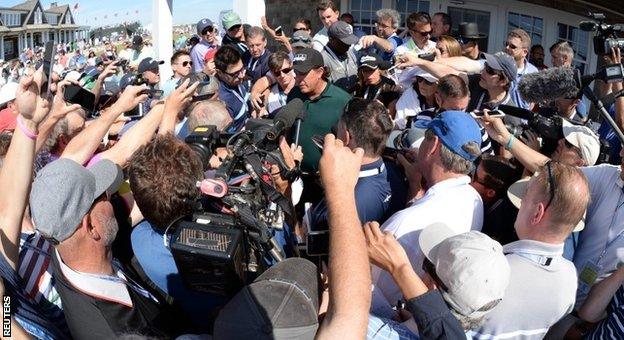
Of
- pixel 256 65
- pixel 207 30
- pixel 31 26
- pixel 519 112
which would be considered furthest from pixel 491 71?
pixel 31 26

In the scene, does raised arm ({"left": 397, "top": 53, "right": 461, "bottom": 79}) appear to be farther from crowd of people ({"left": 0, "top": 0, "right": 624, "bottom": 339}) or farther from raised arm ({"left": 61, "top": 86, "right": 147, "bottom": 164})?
raised arm ({"left": 61, "top": 86, "right": 147, "bottom": 164})

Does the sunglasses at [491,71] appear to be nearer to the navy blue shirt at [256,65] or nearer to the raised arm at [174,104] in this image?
the raised arm at [174,104]

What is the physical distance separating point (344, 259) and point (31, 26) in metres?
79.5

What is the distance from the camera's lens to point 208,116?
3.06 metres

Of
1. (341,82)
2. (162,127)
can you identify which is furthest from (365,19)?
(162,127)

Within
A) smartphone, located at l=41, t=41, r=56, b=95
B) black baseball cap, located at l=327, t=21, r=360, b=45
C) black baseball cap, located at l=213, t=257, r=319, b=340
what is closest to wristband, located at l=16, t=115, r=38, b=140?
smartphone, located at l=41, t=41, r=56, b=95

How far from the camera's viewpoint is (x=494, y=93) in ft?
12.9

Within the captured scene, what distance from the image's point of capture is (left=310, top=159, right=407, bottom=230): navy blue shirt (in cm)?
261

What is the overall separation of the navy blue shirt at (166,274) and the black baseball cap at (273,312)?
548 mm

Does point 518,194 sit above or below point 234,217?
below

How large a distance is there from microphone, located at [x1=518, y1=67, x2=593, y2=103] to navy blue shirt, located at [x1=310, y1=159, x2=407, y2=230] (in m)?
0.99

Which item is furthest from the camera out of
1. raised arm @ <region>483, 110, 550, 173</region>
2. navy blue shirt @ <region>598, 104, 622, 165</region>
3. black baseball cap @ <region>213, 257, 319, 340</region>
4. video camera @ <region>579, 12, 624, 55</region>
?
navy blue shirt @ <region>598, 104, 622, 165</region>

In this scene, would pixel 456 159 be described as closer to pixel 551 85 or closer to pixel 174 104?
pixel 551 85

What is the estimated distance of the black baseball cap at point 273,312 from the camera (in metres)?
1.29
